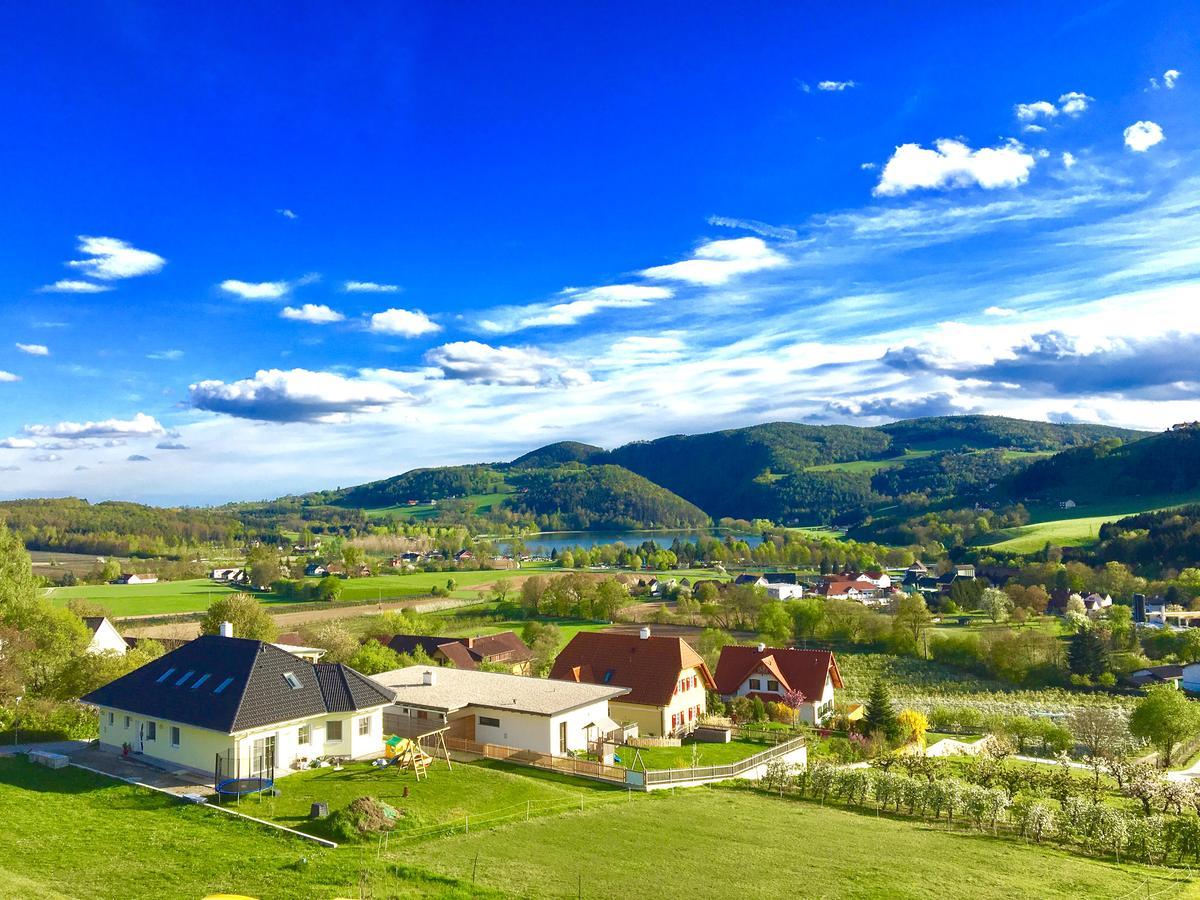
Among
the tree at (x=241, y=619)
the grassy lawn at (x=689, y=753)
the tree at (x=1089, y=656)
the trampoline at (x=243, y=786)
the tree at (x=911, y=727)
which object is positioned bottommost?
the tree at (x=1089, y=656)

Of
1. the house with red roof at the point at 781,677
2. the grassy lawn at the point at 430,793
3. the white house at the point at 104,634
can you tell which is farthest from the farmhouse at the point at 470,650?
the grassy lawn at the point at 430,793

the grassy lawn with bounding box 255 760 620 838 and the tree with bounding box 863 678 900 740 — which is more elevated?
the grassy lawn with bounding box 255 760 620 838

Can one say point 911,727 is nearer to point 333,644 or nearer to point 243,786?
point 243,786

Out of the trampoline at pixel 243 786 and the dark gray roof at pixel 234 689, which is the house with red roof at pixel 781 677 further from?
the trampoline at pixel 243 786

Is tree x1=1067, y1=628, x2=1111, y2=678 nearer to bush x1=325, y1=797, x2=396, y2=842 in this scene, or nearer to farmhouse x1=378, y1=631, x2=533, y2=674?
farmhouse x1=378, y1=631, x2=533, y2=674

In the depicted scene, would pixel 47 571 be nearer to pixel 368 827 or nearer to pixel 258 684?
pixel 258 684

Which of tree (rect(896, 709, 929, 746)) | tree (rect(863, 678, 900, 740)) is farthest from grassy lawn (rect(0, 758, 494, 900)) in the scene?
tree (rect(896, 709, 929, 746))
